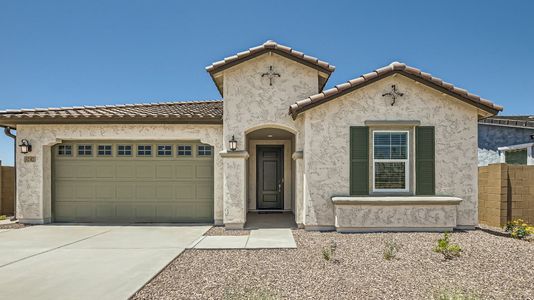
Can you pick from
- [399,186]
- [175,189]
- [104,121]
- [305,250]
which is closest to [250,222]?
[175,189]

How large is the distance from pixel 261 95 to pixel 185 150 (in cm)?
310

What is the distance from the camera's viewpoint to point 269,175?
13078mm

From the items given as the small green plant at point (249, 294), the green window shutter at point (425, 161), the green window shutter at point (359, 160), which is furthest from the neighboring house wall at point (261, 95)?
the small green plant at point (249, 294)

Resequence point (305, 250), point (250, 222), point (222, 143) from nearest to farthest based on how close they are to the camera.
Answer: point (305, 250), point (222, 143), point (250, 222)

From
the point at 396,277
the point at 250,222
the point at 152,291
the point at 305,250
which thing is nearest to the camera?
the point at 152,291

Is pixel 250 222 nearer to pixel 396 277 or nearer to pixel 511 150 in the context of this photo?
pixel 396 277

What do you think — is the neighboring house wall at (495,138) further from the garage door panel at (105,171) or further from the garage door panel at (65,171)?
the garage door panel at (65,171)

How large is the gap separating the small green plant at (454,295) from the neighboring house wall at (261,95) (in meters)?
5.15

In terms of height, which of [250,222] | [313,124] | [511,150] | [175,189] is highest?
[313,124]

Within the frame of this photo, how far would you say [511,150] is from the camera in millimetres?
→ 14508

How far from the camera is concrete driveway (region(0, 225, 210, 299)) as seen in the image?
15.5 feet

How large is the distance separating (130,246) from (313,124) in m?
5.72

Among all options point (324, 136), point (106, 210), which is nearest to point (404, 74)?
point (324, 136)

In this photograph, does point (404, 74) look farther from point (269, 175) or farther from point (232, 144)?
point (269, 175)
